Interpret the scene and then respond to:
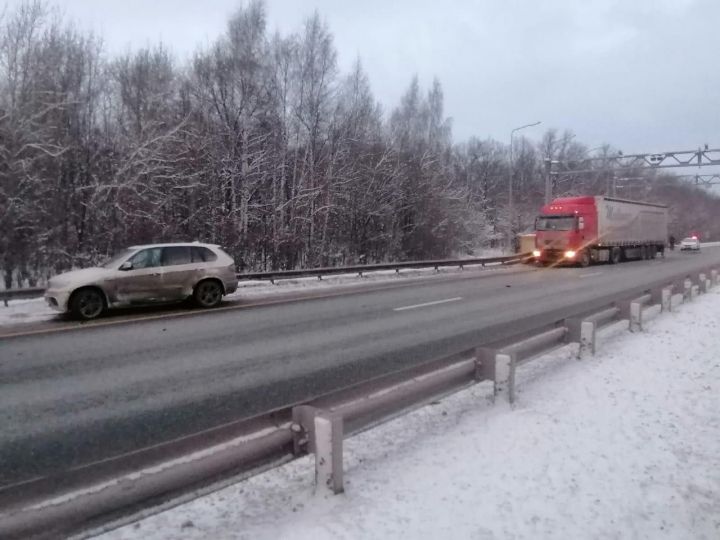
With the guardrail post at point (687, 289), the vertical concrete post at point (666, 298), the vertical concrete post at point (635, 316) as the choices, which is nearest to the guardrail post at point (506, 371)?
the vertical concrete post at point (635, 316)

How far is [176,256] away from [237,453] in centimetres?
993

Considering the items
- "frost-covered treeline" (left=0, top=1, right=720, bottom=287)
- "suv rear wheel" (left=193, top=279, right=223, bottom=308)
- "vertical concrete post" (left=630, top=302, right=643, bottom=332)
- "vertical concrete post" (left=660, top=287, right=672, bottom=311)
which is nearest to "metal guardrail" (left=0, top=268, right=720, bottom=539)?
"vertical concrete post" (left=630, top=302, right=643, bottom=332)

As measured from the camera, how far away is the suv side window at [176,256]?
39.9 feet

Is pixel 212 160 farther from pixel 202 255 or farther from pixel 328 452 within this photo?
pixel 328 452

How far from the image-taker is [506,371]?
545 centimetres

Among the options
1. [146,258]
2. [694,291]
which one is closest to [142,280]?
[146,258]

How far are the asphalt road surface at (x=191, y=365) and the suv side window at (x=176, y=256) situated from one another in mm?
1647

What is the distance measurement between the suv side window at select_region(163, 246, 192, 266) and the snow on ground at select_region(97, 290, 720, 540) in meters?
8.58

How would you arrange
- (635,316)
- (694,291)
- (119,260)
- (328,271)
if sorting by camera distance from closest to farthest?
(635,316)
(119,260)
(694,291)
(328,271)

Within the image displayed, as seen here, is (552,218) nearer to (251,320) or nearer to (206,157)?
(206,157)

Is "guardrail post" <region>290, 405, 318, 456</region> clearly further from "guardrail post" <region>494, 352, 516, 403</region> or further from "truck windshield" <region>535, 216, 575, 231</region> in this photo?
"truck windshield" <region>535, 216, 575, 231</region>

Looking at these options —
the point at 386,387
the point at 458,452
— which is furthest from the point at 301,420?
the point at 458,452

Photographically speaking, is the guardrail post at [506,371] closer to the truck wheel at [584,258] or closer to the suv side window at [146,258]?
the suv side window at [146,258]

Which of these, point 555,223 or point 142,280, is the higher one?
point 555,223
